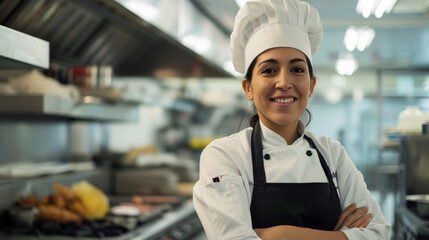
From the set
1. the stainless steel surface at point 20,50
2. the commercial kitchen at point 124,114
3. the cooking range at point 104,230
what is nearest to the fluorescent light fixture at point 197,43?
the commercial kitchen at point 124,114

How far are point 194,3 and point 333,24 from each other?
8.52 feet

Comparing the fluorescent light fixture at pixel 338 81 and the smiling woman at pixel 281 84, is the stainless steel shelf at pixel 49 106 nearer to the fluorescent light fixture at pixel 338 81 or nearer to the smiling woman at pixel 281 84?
the smiling woman at pixel 281 84

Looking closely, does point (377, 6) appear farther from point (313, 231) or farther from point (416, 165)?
point (313, 231)

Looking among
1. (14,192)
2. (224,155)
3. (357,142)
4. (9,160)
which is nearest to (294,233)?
(224,155)

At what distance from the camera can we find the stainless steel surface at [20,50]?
1508 mm

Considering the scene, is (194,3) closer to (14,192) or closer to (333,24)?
(14,192)

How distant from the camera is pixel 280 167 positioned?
1.46 meters

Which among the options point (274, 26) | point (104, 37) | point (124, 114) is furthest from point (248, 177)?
point (104, 37)

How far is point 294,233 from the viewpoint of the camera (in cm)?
137

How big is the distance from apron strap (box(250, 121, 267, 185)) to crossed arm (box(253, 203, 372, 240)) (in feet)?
0.46

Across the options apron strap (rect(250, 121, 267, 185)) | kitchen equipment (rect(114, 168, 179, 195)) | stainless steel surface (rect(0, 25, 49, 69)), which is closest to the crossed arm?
apron strap (rect(250, 121, 267, 185))

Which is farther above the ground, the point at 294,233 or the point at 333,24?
the point at 333,24

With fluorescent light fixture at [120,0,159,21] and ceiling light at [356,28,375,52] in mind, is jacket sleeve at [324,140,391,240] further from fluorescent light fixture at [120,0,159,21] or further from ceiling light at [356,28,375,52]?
ceiling light at [356,28,375,52]

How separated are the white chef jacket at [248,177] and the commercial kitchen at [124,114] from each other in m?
0.12
